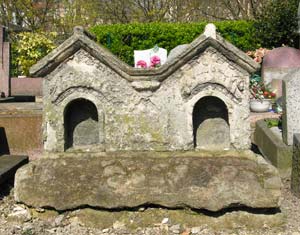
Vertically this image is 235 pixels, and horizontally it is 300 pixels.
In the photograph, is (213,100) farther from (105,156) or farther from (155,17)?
(155,17)

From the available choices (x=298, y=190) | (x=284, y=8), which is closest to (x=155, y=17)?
(x=284, y=8)

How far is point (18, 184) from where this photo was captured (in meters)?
3.71

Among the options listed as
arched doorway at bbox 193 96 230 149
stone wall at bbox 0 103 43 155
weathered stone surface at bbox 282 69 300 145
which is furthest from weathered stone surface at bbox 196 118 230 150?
stone wall at bbox 0 103 43 155

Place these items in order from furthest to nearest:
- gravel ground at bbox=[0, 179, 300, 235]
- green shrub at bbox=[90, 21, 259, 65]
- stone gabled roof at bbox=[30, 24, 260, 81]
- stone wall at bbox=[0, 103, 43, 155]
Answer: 1. green shrub at bbox=[90, 21, 259, 65]
2. stone wall at bbox=[0, 103, 43, 155]
3. stone gabled roof at bbox=[30, 24, 260, 81]
4. gravel ground at bbox=[0, 179, 300, 235]

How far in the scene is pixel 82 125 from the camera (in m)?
4.23

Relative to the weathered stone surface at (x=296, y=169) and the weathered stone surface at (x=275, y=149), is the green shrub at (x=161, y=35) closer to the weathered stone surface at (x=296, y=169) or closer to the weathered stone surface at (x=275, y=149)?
the weathered stone surface at (x=275, y=149)

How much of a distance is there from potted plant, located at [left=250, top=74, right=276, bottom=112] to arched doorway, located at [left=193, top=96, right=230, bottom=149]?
5299mm

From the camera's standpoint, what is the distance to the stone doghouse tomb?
361 cm

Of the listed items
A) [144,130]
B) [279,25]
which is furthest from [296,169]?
[279,25]

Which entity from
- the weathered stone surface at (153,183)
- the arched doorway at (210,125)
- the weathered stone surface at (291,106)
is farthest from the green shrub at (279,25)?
the weathered stone surface at (153,183)

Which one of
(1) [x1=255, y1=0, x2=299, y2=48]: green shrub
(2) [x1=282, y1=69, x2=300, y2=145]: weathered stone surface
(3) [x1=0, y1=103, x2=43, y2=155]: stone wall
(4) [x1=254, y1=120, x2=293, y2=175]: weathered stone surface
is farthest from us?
(1) [x1=255, y1=0, x2=299, y2=48]: green shrub

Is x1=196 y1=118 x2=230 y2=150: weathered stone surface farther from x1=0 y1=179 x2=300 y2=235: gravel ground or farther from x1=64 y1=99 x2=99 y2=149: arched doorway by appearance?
x1=64 y1=99 x2=99 y2=149: arched doorway

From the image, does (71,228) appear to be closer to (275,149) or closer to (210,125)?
(210,125)

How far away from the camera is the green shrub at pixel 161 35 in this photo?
1396 cm
